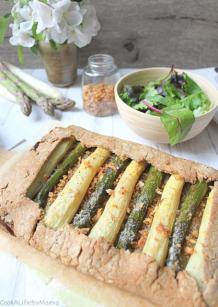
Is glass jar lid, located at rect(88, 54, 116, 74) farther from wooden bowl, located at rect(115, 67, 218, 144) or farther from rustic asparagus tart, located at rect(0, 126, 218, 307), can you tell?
rustic asparagus tart, located at rect(0, 126, 218, 307)

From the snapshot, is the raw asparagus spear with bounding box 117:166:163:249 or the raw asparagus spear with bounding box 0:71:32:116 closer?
the raw asparagus spear with bounding box 117:166:163:249

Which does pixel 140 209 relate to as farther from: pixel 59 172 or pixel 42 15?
pixel 42 15

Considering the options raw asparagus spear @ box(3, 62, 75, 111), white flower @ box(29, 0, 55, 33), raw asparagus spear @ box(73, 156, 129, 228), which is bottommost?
raw asparagus spear @ box(3, 62, 75, 111)

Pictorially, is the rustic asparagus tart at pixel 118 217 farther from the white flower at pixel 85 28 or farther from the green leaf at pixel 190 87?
the white flower at pixel 85 28

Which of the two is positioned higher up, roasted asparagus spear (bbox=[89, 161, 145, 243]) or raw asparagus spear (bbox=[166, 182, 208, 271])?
roasted asparagus spear (bbox=[89, 161, 145, 243])

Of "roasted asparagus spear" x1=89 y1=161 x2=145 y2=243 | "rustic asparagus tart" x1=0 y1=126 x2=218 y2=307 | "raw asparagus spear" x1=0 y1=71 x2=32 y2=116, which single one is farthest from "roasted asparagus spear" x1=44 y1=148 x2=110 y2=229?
"raw asparagus spear" x1=0 y1=71 x2=32 y2=116

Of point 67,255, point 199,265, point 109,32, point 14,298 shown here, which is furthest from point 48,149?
point 109,32

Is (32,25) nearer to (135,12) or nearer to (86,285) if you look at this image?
(135,12)

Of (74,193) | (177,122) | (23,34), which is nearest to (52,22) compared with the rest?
(23,34)
